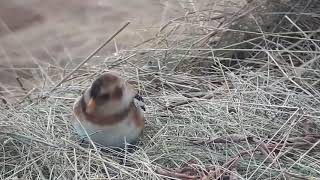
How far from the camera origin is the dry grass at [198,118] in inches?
73.2

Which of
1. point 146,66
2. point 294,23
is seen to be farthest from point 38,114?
point 294,23

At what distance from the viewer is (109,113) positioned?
1.88 meters

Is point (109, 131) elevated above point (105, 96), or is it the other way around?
point (105, 96)

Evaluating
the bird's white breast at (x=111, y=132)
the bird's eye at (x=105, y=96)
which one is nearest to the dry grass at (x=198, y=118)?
the bird's white breast at (x=111, y=132)

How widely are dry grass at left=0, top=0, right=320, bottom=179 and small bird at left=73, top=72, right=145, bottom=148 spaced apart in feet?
0.16

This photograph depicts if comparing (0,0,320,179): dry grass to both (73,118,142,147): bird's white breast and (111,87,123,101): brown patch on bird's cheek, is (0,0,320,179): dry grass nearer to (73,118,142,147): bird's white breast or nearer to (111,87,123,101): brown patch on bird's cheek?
(73,118,142,147): bird's white breast

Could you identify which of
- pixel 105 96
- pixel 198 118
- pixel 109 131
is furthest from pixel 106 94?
pixel 198 118

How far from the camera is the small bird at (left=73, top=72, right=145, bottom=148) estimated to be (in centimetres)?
186

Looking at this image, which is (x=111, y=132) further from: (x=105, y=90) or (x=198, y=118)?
(x=198, y=118)


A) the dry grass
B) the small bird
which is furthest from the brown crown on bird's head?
the dry grass

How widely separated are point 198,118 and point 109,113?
1.17ft

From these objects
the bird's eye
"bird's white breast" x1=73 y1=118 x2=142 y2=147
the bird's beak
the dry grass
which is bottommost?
the dry grass

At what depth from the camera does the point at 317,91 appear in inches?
87.7

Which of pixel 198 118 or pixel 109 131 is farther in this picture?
pixel 198 118
